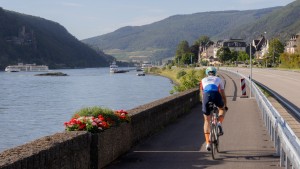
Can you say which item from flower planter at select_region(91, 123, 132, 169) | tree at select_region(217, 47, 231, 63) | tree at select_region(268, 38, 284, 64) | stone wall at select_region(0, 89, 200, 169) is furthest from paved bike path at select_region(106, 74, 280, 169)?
tree at select_region(217, 47, 231, 63)

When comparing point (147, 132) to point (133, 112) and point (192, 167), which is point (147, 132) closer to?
point (133, 112)

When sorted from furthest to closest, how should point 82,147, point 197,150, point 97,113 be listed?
point 197,150
point 97,113
point 82,147

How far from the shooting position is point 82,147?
846 centimetres

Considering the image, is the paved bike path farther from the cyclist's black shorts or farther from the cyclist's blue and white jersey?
the cyclist's blue and white jersey

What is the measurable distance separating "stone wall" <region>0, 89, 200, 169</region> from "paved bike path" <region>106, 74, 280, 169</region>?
26 cm

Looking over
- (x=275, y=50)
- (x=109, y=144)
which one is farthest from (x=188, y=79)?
(x=275, y=50)

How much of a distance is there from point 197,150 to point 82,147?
3.81 meters

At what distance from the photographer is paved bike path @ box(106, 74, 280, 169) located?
32.5ft

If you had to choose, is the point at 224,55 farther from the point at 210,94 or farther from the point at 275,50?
the point at 210,94

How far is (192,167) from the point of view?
31.6ft

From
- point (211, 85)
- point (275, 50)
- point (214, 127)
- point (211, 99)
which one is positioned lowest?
point (214, 127)

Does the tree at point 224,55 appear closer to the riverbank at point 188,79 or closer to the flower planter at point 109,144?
the riverbank at point 188,79

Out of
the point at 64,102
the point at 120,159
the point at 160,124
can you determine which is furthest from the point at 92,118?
the point at 64,102

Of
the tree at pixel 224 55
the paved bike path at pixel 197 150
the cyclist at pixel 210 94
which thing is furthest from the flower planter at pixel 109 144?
the tree at pixel 224 55
